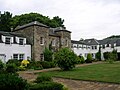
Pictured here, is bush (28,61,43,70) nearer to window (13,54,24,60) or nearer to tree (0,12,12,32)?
window (13,54,24,60)

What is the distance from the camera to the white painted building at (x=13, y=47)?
3269 centimetres

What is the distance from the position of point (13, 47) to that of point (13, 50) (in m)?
0.48

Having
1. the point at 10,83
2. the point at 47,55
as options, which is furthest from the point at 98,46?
the point at 10,83

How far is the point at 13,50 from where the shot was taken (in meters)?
34.3

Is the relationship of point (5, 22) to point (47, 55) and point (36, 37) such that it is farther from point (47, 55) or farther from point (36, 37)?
point (47, 55)

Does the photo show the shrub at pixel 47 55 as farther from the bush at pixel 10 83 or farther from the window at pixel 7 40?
the bush at pixel 10 83

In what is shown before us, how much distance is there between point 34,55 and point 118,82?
23445 mm

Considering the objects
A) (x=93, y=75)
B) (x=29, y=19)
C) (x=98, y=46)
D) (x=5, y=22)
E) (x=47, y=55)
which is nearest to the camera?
(x=93, y=75)

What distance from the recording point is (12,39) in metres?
34.3

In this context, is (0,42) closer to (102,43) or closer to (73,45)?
(73,45)

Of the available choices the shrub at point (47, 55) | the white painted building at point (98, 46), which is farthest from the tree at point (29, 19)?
the shrub at point (47, 55)

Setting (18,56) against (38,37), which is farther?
(38,37)

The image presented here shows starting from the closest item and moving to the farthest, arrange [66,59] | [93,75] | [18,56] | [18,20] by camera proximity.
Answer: [93,75]
[66,59]
[18,56]
[18,20]

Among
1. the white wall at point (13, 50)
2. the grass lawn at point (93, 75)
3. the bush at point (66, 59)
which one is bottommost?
the grass lawn at point (93, 75)
